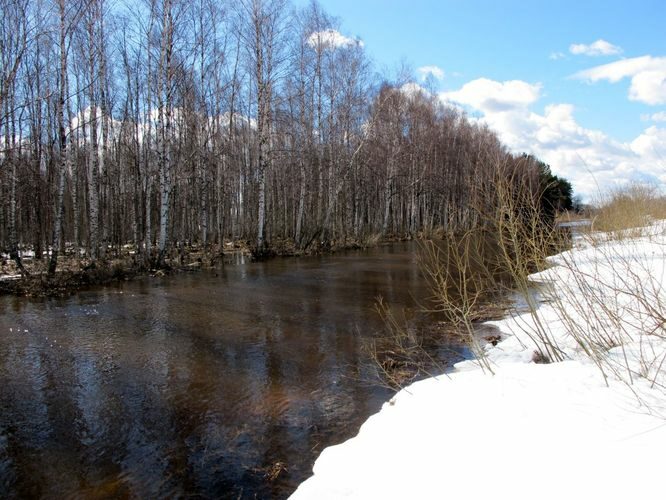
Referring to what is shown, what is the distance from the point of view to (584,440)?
116 inches

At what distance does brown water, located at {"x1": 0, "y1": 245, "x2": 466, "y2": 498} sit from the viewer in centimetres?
388

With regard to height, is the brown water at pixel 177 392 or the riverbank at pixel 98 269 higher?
the riverbank at pixel 98 269

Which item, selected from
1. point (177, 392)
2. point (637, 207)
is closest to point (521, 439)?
point (177, 392)

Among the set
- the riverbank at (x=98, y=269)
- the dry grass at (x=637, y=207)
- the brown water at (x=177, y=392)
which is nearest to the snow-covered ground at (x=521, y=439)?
the brown water at (x=177, y=392)

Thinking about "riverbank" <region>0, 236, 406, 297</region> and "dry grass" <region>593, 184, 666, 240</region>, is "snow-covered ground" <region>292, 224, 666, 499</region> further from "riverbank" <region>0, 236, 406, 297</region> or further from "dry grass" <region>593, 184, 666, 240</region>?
"riverbank" <region>0, 236, 406, 297</region>

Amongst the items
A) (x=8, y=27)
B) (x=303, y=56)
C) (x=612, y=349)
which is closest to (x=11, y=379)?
(x=612, y=349)

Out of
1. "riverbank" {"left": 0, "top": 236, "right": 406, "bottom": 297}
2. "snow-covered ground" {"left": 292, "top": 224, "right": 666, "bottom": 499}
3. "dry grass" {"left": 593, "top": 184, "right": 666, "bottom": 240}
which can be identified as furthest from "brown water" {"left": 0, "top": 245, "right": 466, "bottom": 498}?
"dry grass" {"left": 593, "top": 184, "right": 666, "bottom": 240}

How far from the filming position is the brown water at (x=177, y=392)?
12.7ft

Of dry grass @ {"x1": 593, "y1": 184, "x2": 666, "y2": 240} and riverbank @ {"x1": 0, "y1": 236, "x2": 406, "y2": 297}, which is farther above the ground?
dry grass @ {"x1": 593, "y1": 184, "x2": 666, "y2": 240}

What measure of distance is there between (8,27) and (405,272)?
643 inches

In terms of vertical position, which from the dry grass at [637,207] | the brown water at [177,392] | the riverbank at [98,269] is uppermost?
the dry grass at [637,207]

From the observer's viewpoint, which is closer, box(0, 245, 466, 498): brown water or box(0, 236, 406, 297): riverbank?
box(0, 245, 466, 498): brown water

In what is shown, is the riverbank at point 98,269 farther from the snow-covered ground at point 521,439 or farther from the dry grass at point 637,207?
the dry grass at point 637,207

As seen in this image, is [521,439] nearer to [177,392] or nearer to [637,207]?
[177,392]
